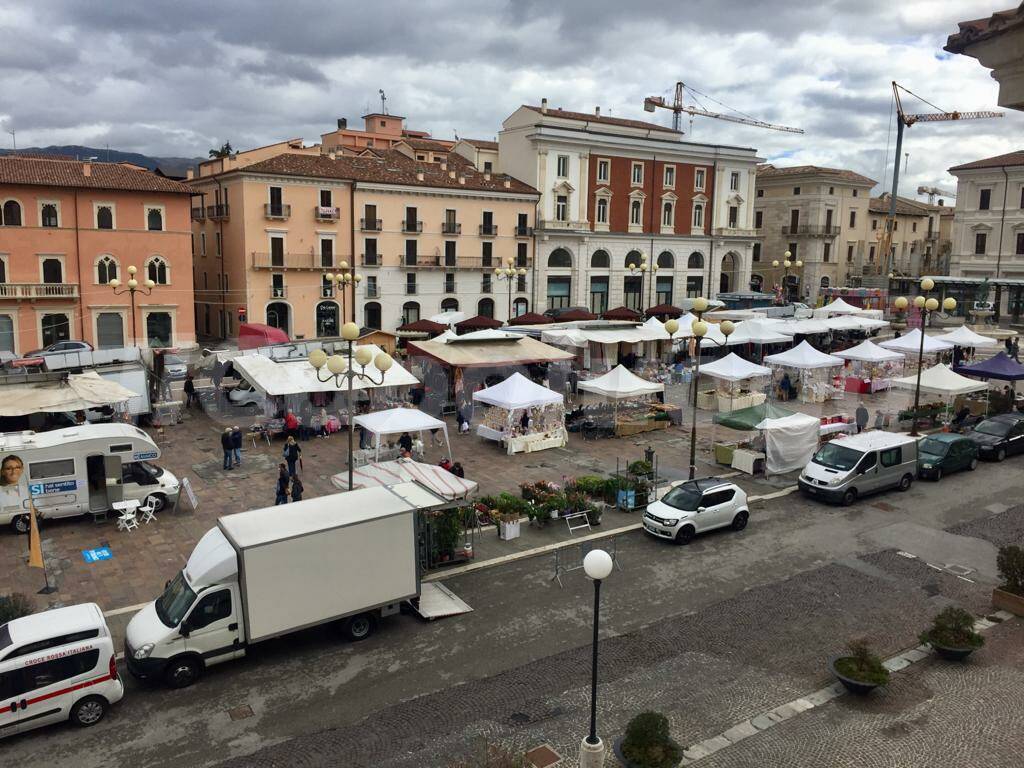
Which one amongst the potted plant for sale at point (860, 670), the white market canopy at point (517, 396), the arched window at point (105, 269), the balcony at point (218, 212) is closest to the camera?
the potted plant for sale at point (860, 670)

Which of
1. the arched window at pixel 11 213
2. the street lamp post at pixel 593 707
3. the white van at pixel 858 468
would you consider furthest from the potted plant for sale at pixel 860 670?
the arched window at pixel 11 213

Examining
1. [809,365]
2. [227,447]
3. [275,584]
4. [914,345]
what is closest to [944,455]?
[809,365]

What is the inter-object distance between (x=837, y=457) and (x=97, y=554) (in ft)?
53.1

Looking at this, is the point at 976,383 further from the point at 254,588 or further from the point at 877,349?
the point at 254,588

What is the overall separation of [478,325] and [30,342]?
20.7 m

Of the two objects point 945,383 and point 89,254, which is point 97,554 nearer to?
point 945,383

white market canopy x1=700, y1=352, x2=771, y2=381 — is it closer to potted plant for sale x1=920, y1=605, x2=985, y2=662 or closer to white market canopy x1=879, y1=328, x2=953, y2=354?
white market canopy x1=879, y1=328, x2=953, y2=354

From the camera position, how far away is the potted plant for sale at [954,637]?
36.2 ft

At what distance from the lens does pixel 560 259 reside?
5438 centimetres

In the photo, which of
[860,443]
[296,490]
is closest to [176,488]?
[296,490]

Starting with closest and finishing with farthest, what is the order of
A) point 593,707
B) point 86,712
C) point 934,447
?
point 593,707 < point 86,712 < point 934,447

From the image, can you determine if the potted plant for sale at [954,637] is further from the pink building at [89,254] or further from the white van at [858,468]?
the pink building at [89,254]

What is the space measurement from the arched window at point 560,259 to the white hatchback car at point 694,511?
38.5 metres

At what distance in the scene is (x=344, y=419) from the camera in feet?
83.8
